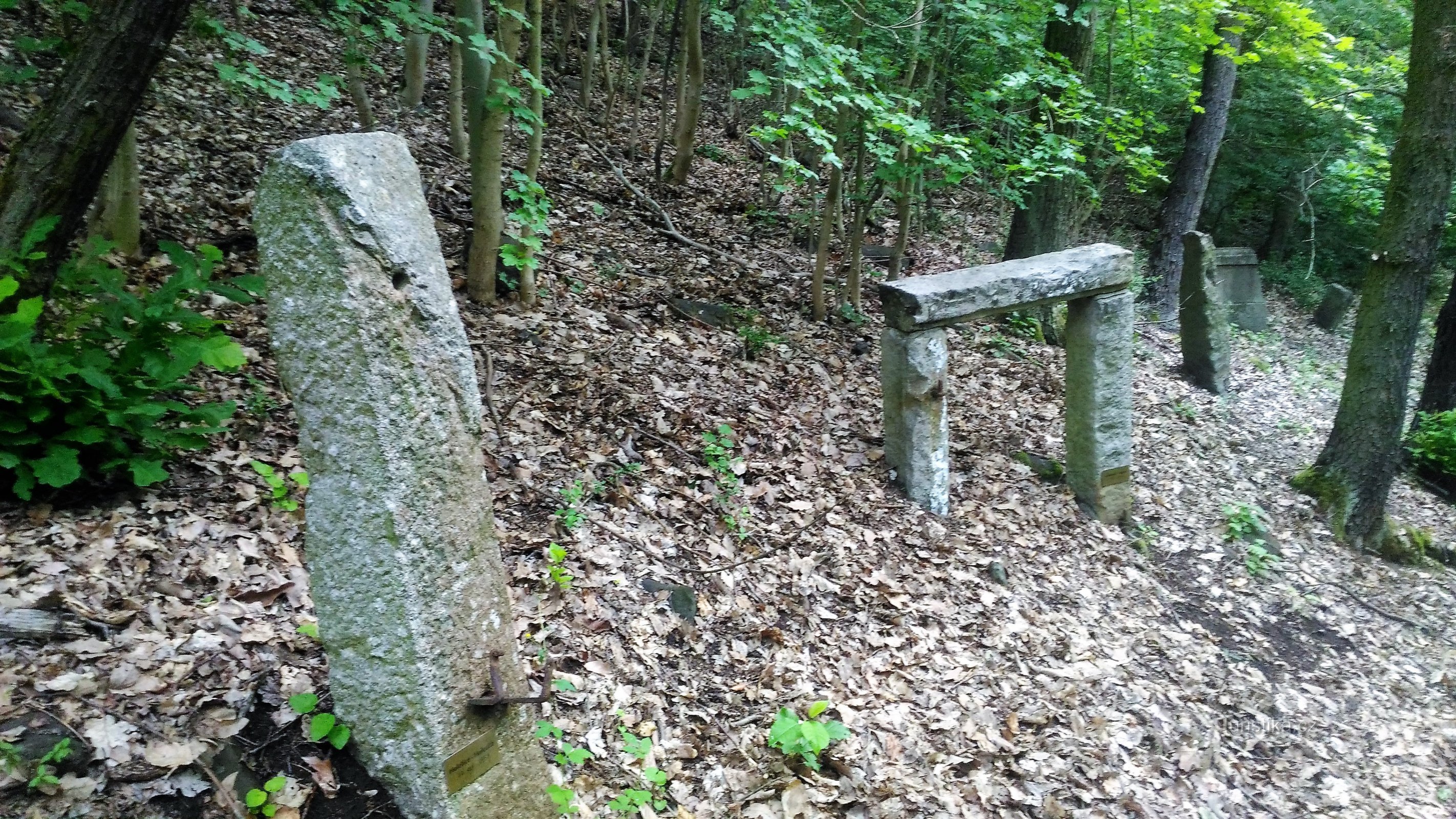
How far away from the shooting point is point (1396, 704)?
539 centimetres

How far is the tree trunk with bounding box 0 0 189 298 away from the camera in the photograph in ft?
10.1

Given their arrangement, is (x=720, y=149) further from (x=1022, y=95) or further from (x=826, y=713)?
(x=826, y=713)

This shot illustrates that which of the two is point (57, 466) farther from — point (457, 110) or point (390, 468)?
point (457, 110)

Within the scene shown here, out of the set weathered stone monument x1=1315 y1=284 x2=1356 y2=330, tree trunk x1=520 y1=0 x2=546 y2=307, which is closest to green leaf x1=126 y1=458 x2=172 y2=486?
tree trunk x1=520 y1=0 x2=546 y2=307

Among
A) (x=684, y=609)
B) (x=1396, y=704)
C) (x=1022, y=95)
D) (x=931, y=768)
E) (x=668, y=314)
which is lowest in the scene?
(x=1396, y=704)

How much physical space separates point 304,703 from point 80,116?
95.5 inches

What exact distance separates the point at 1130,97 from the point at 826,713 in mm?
10610

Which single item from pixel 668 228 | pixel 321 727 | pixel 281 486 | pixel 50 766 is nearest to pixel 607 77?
pixel 668 228

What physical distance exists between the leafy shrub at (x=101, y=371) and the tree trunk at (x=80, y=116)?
0.11 m

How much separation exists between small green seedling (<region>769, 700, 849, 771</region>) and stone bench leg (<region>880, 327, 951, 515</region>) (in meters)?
2.27

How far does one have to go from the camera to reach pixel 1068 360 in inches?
236

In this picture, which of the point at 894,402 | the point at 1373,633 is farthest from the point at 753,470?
the point at 1373,633

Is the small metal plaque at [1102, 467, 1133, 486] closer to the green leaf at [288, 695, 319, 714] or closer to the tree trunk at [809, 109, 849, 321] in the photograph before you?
the tree trunk at [809, 109, 849, 321]

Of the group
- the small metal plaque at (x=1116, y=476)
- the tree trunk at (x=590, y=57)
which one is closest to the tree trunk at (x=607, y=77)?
the tree trunk at (x=590, y=57)
